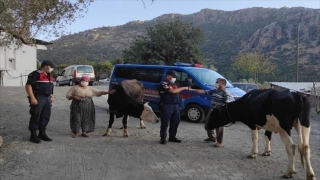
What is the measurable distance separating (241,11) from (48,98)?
84.0 meters

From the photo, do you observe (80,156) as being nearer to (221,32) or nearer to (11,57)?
(11,57)

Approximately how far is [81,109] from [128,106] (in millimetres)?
1199

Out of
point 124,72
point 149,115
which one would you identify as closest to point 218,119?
point 149,115

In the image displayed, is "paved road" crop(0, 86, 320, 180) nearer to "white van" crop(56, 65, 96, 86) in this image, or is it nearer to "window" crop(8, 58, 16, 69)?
"white van" crop(56, 65, 96, 86)

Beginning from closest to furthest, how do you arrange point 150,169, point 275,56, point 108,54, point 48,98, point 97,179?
1. point 97,179
2. point 150,169
3. point 48,98
4. point 275,56
5. point 108,54

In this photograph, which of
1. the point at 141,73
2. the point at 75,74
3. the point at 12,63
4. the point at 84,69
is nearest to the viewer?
the point at 141,73

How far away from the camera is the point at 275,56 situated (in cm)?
5031

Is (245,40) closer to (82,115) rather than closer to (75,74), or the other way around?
(75,74)

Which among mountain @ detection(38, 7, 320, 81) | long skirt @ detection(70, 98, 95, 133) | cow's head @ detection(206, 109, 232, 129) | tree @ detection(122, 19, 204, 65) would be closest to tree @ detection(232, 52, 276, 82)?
mountain @ detection(38, 7, 320, 81)

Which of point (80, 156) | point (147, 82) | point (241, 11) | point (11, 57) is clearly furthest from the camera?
point (241, 11)

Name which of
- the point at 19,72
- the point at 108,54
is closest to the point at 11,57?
the point at 19,72

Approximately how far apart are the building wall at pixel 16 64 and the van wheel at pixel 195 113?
909 inches

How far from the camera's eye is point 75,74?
30.7 m

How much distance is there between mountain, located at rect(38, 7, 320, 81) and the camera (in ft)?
149
